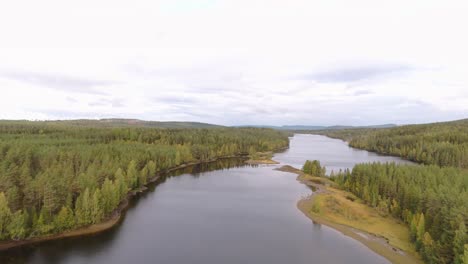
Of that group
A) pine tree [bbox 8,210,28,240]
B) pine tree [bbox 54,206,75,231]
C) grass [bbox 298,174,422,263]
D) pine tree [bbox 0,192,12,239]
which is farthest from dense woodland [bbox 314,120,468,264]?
pine tree [bbox 0,192,12,239]

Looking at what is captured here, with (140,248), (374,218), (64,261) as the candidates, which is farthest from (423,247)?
(64,261)

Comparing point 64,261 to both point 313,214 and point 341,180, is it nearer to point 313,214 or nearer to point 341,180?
point 313,214

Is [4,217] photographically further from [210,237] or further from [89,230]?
[210,237]

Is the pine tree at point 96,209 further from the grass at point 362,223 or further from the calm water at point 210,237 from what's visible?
the grass at point 362,223

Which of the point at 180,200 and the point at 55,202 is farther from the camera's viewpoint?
the point at 180,200

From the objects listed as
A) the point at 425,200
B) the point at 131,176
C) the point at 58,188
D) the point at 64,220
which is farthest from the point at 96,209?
the point at 425,200

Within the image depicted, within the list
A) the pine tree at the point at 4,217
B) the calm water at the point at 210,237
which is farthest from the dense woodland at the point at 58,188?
the calm water at the point at 210,237
